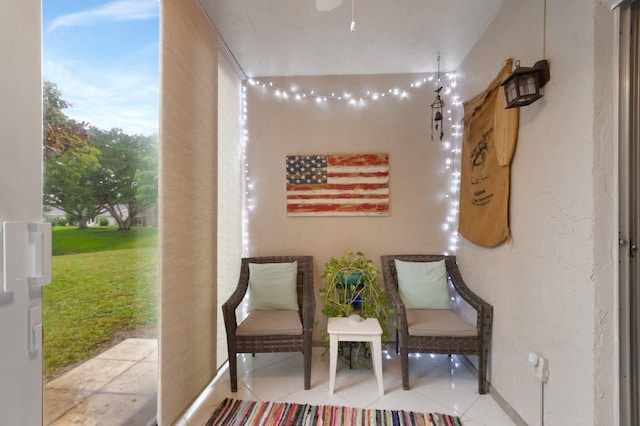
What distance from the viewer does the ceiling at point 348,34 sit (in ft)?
6.34

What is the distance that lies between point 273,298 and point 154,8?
2.22 meters

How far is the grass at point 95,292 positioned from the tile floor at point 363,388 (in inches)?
34.6

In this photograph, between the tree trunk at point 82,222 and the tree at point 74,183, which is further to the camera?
the tree trunk at point 82,222

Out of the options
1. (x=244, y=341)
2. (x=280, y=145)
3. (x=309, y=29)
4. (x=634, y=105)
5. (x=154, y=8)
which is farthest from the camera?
(x=280, y=145)

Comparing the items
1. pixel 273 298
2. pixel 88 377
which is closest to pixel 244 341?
pixel 273 298

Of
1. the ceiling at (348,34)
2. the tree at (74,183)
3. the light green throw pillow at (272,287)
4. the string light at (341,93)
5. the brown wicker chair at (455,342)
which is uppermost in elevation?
the ceiling at (348,34)

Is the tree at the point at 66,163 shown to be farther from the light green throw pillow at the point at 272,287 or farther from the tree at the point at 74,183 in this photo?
the light green throw pillow at the point at 272,287

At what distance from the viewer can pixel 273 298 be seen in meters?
2.45

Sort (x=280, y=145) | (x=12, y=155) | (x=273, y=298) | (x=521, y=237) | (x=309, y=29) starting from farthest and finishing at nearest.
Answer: (x=280, y=145), (x=273, y=298), (x=309, y=29), (x=521, y=237), (x=12, y=155)

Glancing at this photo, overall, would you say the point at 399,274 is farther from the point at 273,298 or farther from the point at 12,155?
the point at 12,155

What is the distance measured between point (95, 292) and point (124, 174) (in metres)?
0.60

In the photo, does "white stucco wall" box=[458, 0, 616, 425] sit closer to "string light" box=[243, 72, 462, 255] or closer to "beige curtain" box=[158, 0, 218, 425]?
"string light" box=[243, 72, 462, 255]

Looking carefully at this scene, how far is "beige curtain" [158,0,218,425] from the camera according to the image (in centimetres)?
156

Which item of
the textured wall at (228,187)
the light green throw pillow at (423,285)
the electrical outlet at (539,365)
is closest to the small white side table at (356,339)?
the light green throw pillow at (423,285)
